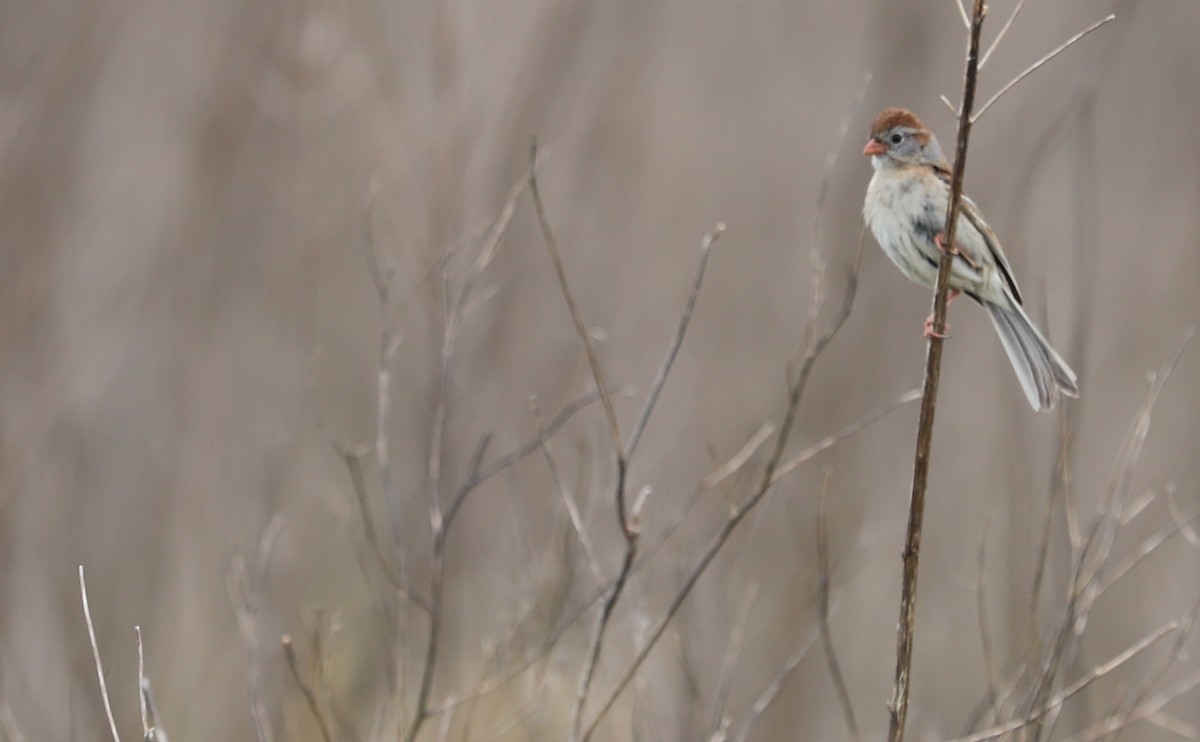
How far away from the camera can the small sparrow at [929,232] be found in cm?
367

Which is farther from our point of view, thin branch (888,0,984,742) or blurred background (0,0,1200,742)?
blurred background (0,0,1200,742)

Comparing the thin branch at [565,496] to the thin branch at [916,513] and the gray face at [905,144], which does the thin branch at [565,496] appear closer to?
the thin branch at [916,513]

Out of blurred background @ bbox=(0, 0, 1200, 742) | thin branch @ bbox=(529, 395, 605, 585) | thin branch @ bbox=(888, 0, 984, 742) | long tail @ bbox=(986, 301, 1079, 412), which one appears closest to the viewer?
thin branch @ bbox=(888, 0, 984, 742)

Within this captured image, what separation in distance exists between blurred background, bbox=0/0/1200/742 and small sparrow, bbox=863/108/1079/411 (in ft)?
0.74

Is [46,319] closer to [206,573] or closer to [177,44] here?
[206,573]

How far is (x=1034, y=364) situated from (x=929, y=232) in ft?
1.77

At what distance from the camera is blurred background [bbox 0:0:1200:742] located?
5.17 m

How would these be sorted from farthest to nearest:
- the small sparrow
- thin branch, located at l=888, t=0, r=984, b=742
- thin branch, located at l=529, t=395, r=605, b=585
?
the small sparrow, thin branch, located at l=529, t=395, r=605, b=585, thin branch, located at l=888, t=0, r=984, b=742

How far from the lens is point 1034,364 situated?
3.44m

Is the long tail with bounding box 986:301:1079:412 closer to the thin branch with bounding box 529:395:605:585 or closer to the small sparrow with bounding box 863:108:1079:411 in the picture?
the small sparrow with bounding box 863:108:1079:411

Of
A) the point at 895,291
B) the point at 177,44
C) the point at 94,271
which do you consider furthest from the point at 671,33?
the point at 94,271

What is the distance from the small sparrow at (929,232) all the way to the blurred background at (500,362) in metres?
0.23

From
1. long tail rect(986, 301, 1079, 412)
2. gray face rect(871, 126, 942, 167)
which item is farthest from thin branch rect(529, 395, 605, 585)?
gray face rect(871, 126, 942, 167)

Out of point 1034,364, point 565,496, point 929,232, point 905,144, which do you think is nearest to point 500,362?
point 905,144
